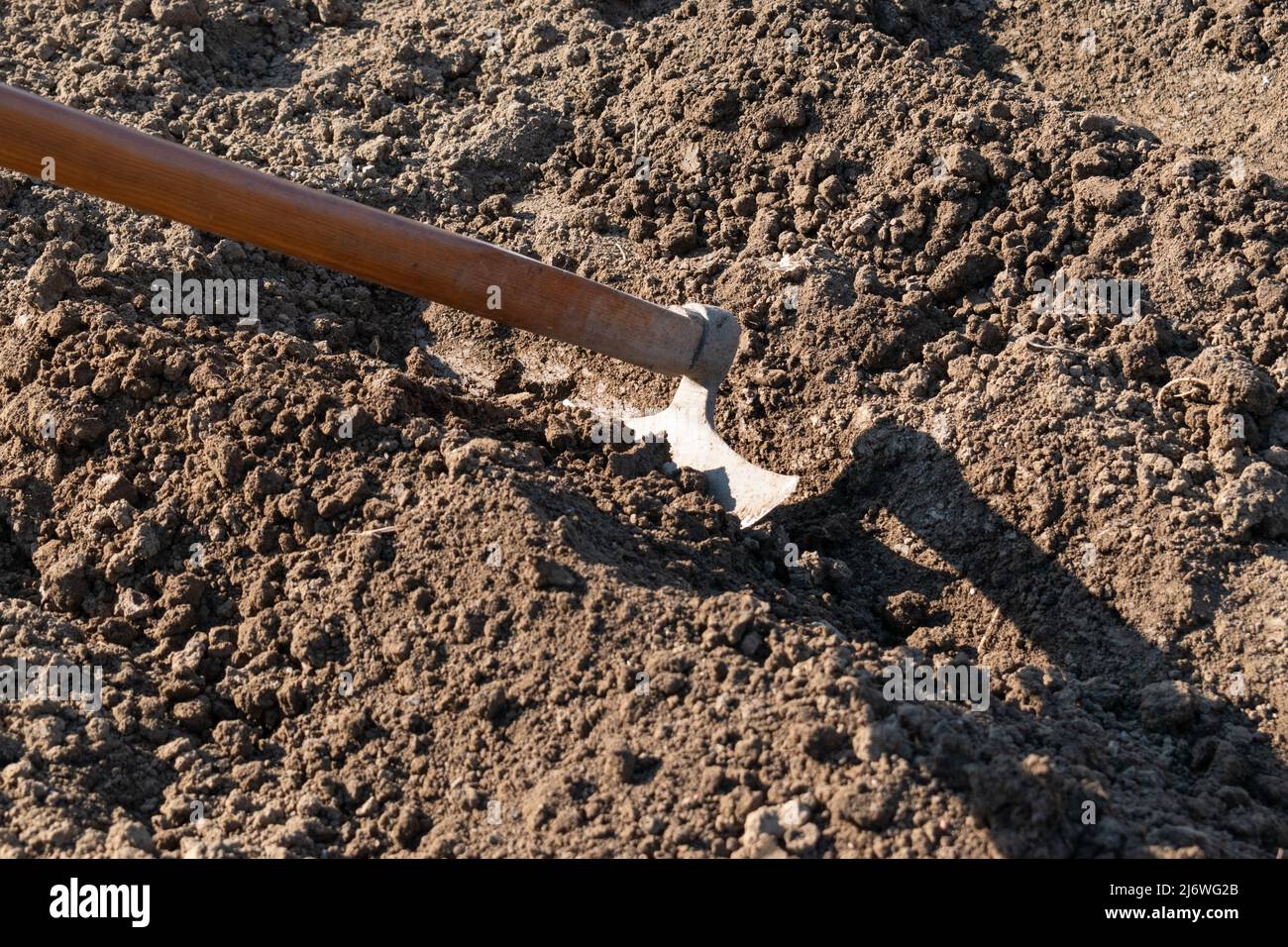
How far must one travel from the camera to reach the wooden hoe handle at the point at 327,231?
3441 mm

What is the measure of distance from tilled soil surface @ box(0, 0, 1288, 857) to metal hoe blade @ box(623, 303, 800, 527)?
0.18 metres

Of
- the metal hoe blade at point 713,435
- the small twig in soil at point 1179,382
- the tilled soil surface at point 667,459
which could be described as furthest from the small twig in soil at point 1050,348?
the metal hoe blade at point 713,435

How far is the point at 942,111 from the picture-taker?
545cm

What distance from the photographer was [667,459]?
464 centimetres

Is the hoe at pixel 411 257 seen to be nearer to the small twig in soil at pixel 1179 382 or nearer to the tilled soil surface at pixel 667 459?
the tilled soil surface at pixel 667 459

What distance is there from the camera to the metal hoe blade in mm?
4480

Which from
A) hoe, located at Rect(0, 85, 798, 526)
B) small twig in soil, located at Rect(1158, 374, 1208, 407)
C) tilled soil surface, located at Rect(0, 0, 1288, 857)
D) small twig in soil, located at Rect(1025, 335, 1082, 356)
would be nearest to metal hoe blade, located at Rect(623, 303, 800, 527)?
hoe, located at Rect(0, 85, 798, 526)

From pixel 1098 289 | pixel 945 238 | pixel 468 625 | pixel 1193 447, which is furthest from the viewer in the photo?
pixel 945 238

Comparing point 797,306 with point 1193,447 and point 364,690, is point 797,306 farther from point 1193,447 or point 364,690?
point 364,690

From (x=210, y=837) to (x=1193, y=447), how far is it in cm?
334

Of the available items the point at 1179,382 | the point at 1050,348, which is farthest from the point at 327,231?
the point at 1179,382

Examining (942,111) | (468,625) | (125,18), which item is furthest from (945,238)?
(125,18)

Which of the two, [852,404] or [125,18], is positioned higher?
[125,18]

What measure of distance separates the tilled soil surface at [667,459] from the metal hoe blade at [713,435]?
177 millimetres
